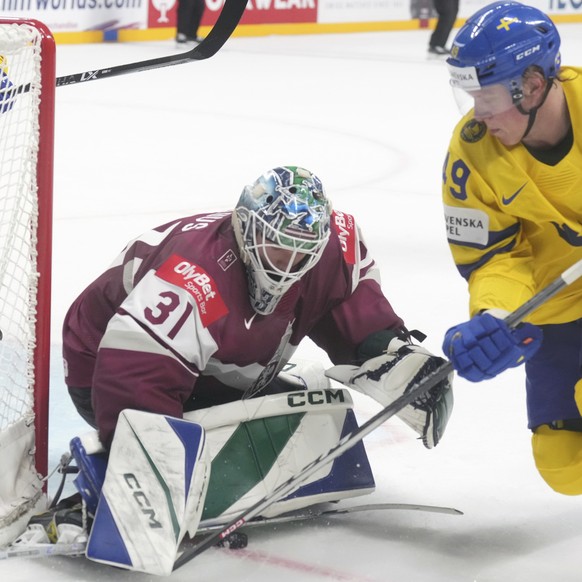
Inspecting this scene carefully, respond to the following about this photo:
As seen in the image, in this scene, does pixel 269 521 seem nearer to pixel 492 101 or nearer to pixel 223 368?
pixel 223 368

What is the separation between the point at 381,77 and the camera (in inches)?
387

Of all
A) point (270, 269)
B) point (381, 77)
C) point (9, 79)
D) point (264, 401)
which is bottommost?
point (381, 77)

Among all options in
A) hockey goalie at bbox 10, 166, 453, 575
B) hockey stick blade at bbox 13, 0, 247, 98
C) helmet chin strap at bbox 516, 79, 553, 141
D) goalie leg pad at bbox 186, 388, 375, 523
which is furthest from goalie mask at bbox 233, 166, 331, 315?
hockey stick blade at bbox 13, 0, 247, 98

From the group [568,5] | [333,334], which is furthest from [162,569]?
[568,5]

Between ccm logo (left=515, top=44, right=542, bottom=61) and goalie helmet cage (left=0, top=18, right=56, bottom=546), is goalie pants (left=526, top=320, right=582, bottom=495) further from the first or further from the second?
goalie helmet cage (left=0, top=18, right=56, bottom=546)

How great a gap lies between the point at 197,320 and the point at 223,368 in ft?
0.72

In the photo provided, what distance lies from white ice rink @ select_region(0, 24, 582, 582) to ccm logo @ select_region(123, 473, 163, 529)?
14 centimetres

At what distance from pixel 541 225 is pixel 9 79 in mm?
1112

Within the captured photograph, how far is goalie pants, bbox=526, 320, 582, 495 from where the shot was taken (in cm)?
259

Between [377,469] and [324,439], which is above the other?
[324,439]

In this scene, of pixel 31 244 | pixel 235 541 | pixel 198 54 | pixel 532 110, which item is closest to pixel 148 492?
pixel 235 541

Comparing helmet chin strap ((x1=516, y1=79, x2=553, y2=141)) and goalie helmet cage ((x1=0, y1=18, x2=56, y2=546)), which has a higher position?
helmet chin strap ((x1=516, y1=79, x2=553, y2=141))

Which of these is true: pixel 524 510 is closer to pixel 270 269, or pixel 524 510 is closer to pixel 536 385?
pixel 536 385

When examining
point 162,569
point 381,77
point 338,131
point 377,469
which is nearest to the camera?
point 162,569
